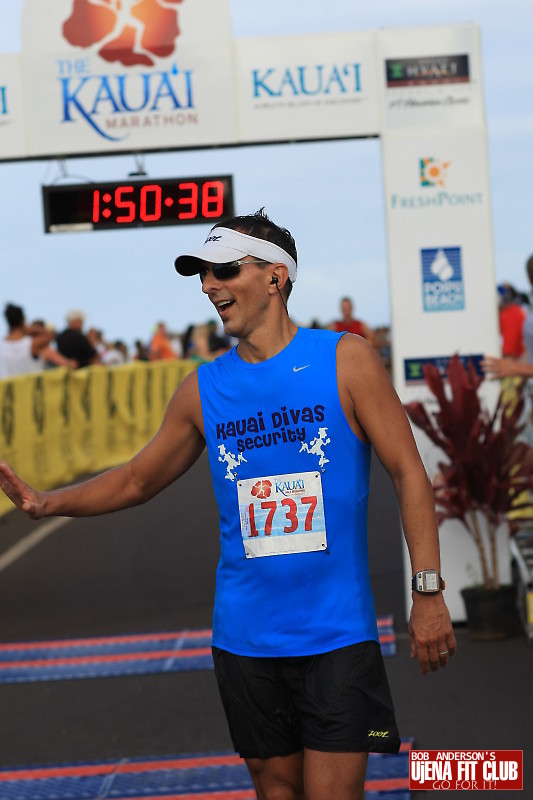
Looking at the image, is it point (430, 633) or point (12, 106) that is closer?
point (430, 633)

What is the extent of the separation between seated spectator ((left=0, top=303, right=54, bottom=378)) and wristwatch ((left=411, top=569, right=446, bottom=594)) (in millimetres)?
11031

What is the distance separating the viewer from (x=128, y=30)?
8336mm

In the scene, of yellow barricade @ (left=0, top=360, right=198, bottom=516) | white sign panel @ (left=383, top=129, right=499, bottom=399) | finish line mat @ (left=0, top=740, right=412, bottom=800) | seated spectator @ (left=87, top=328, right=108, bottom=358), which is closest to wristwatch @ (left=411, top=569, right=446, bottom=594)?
finish line mat @ (left=0, top=740, right=412, bottom=800)

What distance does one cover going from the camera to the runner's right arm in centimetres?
402

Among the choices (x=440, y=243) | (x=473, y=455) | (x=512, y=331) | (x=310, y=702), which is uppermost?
(x=440, y=243)

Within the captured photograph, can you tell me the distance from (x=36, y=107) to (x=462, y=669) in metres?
4.38

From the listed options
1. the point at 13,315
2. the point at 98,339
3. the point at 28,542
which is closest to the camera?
the point at 28,542

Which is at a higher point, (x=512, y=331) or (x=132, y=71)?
(x=132, y=71)

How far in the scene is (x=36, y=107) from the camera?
27.7ft

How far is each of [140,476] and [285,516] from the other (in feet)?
2.04

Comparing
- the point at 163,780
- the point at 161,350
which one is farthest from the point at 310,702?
the point at 161,350

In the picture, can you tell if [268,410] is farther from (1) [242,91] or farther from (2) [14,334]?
(2) [14,334]

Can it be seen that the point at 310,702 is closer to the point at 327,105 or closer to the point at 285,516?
the point at 285,516

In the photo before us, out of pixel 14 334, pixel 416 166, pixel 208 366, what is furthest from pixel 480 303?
pixel 14 334
